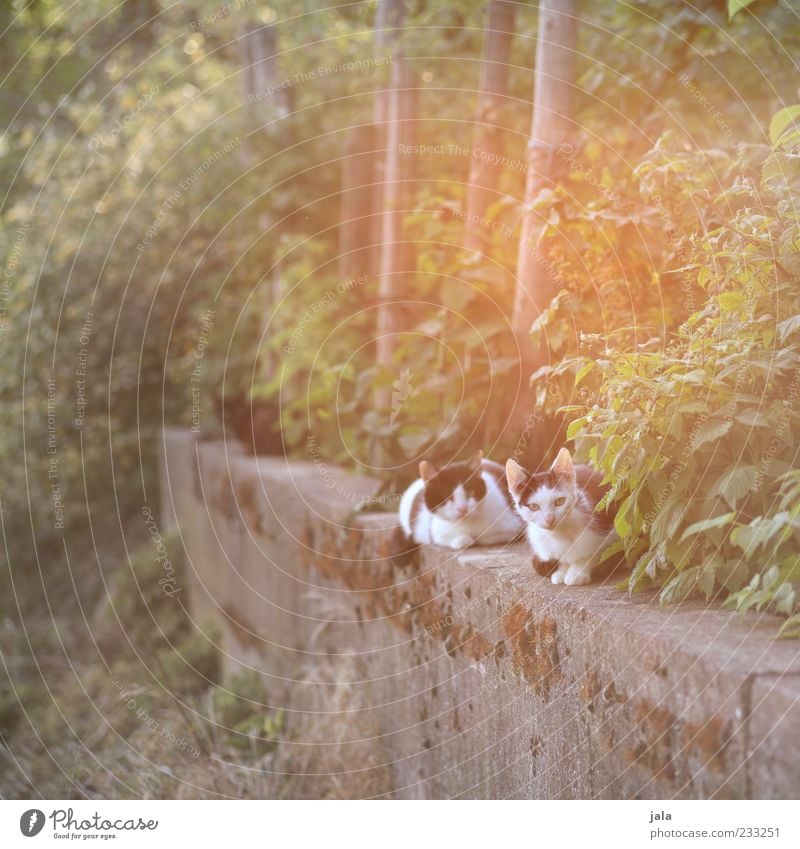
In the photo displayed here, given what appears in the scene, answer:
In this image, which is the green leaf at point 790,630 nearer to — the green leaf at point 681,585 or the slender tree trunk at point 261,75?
the green leaf at point 681,585

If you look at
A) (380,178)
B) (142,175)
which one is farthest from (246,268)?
(380,178)

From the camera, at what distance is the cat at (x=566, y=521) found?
6.72 feet

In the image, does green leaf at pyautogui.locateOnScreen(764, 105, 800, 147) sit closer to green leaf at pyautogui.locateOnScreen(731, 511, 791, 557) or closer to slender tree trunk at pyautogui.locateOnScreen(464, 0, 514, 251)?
green leaf at pyautogui.locateOnScreen(731, 511, 791, 557)

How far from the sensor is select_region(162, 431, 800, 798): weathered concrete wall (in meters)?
1.47

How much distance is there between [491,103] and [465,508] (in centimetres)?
167
